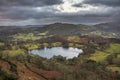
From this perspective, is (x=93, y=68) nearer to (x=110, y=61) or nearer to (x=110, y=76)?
(x=110, y=76)

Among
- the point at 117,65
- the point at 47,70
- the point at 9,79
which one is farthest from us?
the point at 117,65

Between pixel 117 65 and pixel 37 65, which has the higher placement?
pixel 37 65

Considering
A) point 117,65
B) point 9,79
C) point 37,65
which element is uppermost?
point 9,79

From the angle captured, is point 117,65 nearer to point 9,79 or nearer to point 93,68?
point 93,68

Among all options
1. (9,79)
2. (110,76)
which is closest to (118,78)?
(110,76)

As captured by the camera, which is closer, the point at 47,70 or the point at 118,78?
the point at 47,70

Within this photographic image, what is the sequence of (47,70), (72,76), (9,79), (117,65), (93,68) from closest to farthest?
(9,79)
(72,76)
(47,70)
(93,68)
(117,65)

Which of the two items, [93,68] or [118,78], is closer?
[118,78]

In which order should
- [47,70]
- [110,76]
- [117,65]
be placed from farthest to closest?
[117,65] < [110,76] < [47,70]

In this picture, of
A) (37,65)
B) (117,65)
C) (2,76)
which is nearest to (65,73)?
(37,65)
